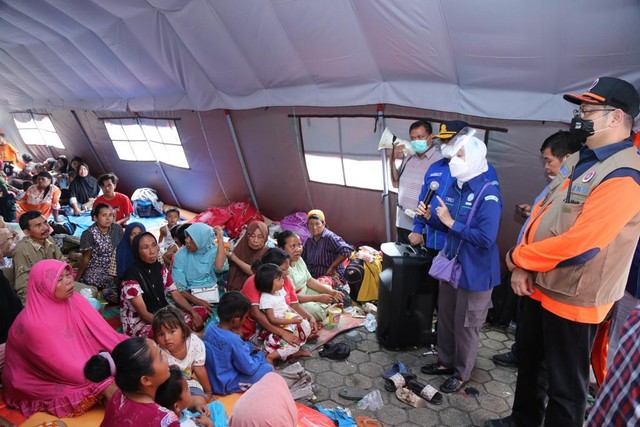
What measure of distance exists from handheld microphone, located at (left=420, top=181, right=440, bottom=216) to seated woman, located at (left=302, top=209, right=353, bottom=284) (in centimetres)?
170

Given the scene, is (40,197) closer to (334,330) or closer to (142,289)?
(142,289)

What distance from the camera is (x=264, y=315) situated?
3482 millimetres

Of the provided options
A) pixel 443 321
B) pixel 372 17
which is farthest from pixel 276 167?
pixel 443 321

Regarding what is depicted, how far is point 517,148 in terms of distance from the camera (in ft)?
12.5

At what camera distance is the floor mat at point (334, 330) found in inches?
151

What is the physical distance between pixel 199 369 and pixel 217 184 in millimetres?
5217

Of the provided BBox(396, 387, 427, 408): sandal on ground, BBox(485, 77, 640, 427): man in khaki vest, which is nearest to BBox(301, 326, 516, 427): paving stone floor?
BBox(396, 387, 427, 408): sandal on ground

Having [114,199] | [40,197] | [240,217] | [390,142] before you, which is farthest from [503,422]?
[40,197]

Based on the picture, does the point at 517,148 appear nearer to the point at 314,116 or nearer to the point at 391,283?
the point at 391,283

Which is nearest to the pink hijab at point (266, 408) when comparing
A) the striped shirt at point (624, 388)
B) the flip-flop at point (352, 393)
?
the striped shirt at point (624, 388)

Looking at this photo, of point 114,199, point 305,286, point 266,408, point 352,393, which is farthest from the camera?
point 114,199

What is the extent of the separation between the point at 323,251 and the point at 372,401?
1.98m

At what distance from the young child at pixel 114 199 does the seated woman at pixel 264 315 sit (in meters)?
3.60

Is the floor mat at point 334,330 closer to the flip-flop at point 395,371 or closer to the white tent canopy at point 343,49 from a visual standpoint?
the flip-flop at point 395,371
